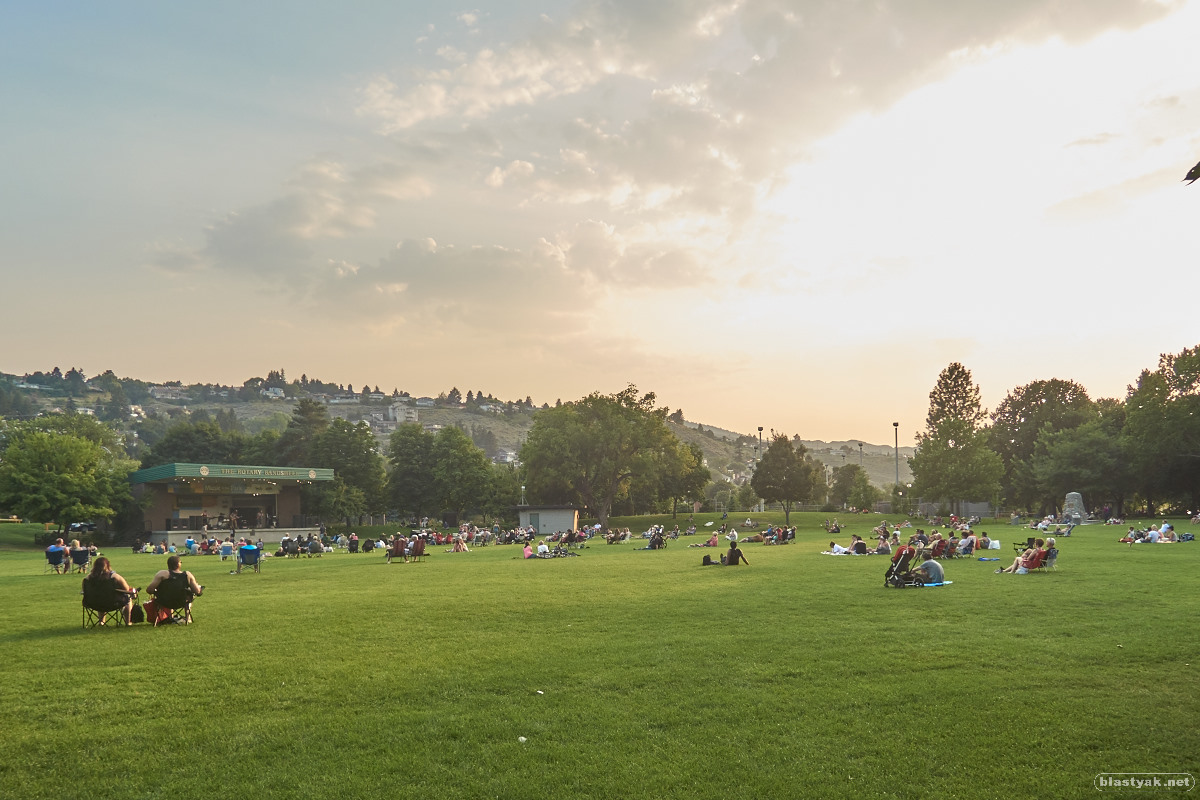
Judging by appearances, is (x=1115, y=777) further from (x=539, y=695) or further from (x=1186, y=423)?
(x=1186, y=423)

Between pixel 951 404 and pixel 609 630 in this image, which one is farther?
pixel 951 404

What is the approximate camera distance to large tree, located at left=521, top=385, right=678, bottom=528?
74125mm

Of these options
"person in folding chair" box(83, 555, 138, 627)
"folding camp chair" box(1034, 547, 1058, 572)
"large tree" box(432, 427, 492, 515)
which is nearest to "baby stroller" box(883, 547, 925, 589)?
"folding camp chair" box(1034, 547, 1058, 572)

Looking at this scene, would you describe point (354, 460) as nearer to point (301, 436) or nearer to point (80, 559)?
point (301, 436)

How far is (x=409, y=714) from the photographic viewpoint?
773cm

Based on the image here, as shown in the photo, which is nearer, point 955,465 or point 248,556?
point 248,556

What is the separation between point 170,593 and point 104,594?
→ 1.06 m

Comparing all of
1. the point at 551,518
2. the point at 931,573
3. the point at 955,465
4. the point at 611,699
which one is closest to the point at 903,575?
the point at 931,573

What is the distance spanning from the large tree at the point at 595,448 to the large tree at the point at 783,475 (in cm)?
1073

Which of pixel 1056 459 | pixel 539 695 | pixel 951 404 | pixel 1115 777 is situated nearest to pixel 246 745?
pixel 539 695

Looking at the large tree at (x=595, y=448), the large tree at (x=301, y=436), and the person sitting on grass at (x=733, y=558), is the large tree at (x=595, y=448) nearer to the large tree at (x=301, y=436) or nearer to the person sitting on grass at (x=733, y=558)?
the large tree at (x=301, y=436)

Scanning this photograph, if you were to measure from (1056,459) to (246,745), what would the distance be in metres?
77.1

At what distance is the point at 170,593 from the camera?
43.6 ft

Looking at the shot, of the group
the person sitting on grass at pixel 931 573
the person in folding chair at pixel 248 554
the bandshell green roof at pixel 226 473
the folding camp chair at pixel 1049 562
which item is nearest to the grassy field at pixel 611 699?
the person sitting on grass at pixel 931 573
